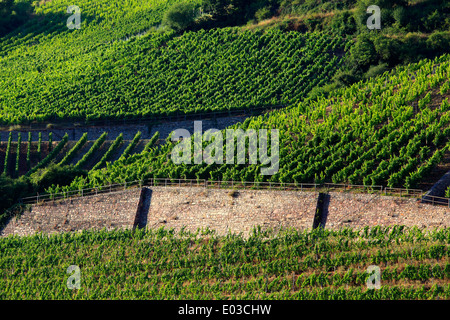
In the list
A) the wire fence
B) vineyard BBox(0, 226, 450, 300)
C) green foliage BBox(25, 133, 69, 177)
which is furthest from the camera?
green foliage BBox(25, 133, 69, 177)

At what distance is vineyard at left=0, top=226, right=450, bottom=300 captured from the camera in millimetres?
34594

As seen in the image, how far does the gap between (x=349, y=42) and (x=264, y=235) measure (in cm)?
2375

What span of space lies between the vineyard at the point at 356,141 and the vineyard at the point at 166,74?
6132 mm

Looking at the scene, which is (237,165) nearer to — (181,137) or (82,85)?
(181,137)

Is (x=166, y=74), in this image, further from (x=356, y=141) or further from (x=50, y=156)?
(x=356, y=141)

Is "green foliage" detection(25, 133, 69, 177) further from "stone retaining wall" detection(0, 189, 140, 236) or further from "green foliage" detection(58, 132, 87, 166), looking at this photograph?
"stone retaining wall" detection(0, 189, 140, 236)

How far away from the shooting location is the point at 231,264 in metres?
38.0

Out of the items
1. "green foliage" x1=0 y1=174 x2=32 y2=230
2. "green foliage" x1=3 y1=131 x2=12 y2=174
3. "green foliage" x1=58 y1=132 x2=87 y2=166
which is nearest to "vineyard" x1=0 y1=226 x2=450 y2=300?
"green foliage" x1=0 y1=174 x2=32 y2=230

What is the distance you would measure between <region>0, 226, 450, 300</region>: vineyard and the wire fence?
2251mm

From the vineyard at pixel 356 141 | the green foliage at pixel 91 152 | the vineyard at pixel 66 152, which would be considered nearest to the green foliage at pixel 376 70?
the vineyard at pixel 356 141

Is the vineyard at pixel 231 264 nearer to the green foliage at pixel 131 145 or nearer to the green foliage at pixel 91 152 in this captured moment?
the green foliage at pixel 91 152

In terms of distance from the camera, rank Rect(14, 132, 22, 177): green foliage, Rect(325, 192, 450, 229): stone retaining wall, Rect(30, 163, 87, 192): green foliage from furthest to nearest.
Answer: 1. Rect(14, 132, 22, 177): green foliage
2. Rect(30, 163, 87, 192): green foliage
3. Rect(325, 192, 450, 229): stone retaining wall

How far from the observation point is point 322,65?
57844 mm

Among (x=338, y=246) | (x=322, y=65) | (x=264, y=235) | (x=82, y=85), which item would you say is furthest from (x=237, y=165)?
(x=82, y=85)
